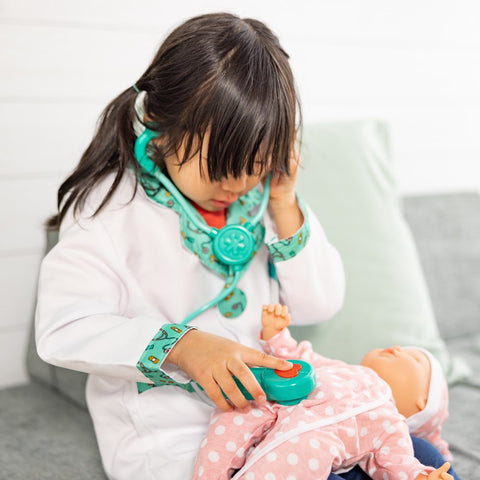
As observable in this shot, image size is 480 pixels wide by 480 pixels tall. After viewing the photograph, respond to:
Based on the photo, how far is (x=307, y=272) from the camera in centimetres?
103

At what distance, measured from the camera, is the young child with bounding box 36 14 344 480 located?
850mm

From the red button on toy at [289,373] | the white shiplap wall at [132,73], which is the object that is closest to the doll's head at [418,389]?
the red button on toy at [289,373]

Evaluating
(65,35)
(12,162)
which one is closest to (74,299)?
(12,162)

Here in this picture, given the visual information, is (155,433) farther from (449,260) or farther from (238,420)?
(449,260)

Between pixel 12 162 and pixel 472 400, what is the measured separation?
1017 millimetres

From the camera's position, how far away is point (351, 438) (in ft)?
2.67

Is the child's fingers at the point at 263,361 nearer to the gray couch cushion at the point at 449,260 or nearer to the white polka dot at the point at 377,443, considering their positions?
the white polka dot at the point at 377,443

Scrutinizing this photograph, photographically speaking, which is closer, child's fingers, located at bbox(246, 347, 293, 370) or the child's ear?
child's fingers, located at bbox(246, 347, 293, 370)

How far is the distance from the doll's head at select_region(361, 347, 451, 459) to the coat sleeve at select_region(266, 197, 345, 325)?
0.46ft

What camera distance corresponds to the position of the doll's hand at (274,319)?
93 cm

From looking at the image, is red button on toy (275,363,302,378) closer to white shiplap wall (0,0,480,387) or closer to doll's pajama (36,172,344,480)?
doll's pajama (36,172,344,480)

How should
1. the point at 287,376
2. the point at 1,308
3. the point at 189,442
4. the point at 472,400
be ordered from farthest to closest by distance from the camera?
1. the point at 1,308
2. the point at 472,400
3. the point at 189,442
4. the point at 287,376

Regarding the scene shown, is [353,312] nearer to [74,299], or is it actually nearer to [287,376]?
[287,376]

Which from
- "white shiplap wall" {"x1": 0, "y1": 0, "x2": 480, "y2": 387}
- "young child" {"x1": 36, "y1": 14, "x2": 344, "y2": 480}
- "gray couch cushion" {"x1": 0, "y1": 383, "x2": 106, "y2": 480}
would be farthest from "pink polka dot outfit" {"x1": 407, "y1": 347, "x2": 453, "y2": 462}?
"white shiplap wall" {"x1": 0, "y1": 0, "x2": 480, "y2": 387}
